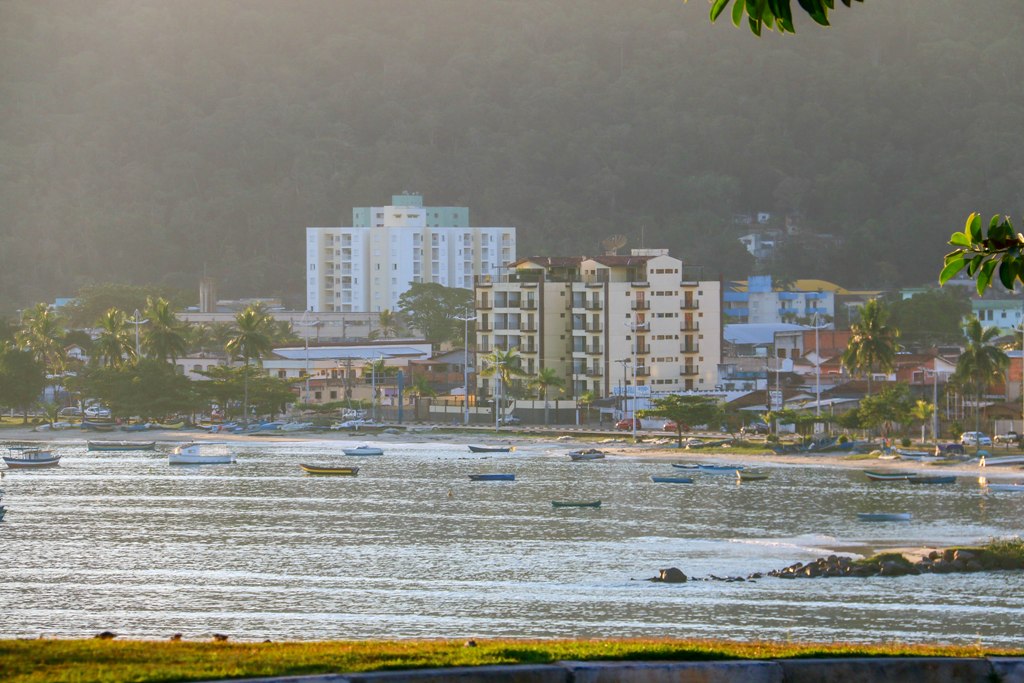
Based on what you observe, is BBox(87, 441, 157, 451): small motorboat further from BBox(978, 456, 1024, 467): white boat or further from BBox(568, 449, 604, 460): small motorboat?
BBox(978, 456, 1024, 467): white boat

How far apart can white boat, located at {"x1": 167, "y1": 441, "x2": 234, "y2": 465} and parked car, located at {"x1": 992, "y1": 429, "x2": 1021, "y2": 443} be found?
32760 mm

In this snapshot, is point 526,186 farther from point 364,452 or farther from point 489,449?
point 489,449

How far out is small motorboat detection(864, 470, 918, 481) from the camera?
188ft

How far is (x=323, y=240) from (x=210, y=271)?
119 ft

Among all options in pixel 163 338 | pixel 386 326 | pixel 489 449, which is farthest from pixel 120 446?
pixel 386 326

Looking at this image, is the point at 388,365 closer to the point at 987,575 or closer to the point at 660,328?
the point at 660,328

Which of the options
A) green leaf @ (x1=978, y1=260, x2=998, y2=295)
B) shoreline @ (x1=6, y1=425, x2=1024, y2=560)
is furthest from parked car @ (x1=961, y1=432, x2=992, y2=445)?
green leaf @ (x1=978, y1=260, x2=998, y2=295)

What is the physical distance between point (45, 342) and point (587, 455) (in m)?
39.6

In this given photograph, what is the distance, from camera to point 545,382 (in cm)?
8138

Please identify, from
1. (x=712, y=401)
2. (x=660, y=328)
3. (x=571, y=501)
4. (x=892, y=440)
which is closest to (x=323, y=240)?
(x=660, y=328)

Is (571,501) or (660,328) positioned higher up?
(660,328)

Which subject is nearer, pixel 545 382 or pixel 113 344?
pixel 545 382

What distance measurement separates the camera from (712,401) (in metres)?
73.7

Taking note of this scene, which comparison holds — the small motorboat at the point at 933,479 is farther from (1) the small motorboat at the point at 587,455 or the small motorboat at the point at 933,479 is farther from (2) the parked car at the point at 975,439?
(1) the small motorboat at the point at 587,455
